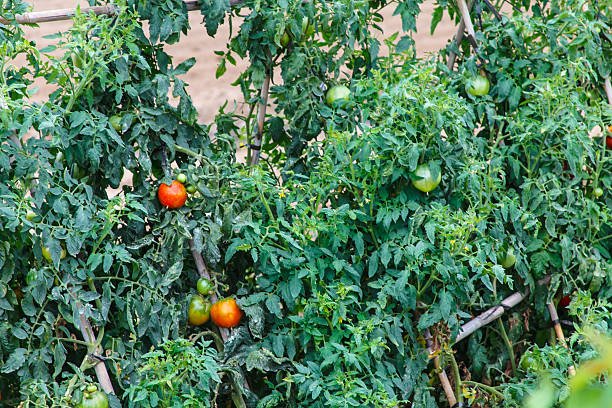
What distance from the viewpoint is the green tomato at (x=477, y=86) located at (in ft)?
8.03

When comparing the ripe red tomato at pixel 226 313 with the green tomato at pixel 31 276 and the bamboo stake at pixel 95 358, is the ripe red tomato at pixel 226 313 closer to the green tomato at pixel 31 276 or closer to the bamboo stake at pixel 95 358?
the bamboo stake at pixel 95 358

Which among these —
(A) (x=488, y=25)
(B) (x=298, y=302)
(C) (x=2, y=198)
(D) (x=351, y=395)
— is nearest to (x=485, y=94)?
(A) (x=488, y=25)

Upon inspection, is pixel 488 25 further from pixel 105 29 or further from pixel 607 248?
pixel 105 29

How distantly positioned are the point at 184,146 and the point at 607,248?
130 centimetres

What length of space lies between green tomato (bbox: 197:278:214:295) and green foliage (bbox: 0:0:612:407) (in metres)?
0.04

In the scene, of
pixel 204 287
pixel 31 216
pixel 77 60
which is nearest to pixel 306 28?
pixel 77 60

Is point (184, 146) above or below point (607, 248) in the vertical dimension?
above

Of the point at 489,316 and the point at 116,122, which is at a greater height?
the point at 116,122

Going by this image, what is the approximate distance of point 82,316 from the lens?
6.64 ft

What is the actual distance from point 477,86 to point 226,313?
1.00 meters

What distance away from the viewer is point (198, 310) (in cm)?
214

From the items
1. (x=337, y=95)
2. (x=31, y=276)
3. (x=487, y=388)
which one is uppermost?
(x=337, y=95)

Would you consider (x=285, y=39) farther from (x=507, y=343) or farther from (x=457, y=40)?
(x=507, y=343)

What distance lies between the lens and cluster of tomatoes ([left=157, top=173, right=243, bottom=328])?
6.97ft
